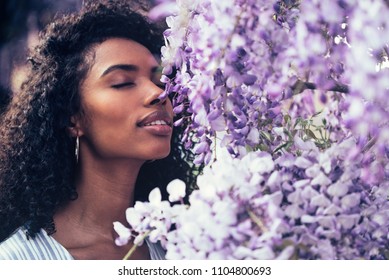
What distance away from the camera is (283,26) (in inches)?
50.5

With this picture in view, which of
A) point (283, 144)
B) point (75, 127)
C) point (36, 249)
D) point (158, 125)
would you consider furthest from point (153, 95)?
point (36, 249)

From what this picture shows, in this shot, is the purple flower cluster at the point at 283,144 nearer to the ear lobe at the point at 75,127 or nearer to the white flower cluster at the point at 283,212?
the white flower cluster at the point at 283,212

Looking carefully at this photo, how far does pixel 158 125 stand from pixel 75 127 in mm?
239

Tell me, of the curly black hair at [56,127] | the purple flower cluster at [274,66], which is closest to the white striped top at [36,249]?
the curly black hair at [56,127]

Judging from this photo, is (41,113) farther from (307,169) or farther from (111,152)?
(307,169)

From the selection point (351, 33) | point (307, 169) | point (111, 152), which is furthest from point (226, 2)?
point (111, 152)

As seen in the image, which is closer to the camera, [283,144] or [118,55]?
[283,144]

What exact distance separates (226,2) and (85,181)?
0.74 metres

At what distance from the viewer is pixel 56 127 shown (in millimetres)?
1716

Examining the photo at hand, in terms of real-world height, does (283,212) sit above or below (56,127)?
below

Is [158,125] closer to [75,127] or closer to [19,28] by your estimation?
[75,127]

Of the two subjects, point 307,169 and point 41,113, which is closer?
point 307,169

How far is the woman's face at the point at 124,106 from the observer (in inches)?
64.4

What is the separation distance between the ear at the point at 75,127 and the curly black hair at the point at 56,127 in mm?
10
